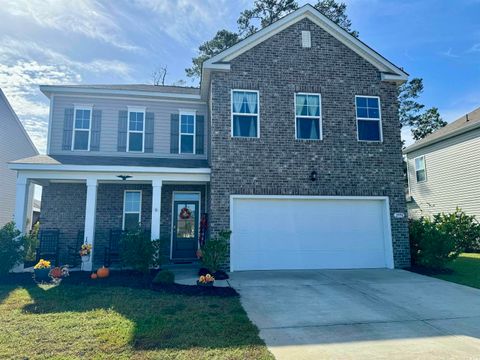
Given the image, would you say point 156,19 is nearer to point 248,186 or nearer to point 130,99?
point 130,99

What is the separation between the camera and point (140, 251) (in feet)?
29.5

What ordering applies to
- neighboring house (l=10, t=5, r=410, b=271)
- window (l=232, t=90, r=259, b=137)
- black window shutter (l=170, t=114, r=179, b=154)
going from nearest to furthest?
neighboring house (l=10, t=5, r=410, b=271)
window (l=232, t=90, r=259, b=137)
black window shutter (l=170, t=114, r=179, b=154)

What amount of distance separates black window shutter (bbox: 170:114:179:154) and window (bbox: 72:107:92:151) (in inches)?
122

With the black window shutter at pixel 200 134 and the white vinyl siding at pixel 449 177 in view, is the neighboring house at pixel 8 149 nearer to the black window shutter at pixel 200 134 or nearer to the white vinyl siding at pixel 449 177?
the black window shutter at pixel 200 134

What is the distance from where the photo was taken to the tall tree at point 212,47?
76.5 ft

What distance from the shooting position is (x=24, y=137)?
1852cm

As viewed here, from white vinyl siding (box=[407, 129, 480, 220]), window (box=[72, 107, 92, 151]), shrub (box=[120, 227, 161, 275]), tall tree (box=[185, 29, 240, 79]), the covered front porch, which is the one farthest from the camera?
tall tree (box=[185, 29, 240, 79])

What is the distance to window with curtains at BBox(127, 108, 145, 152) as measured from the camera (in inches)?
496

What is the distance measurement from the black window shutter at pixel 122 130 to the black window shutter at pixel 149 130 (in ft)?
2.60

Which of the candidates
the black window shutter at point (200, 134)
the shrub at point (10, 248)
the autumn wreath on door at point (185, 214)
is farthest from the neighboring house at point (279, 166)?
the shrub at point (10, 248)

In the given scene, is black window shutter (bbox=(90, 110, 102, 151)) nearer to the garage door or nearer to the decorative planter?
the decorative planter

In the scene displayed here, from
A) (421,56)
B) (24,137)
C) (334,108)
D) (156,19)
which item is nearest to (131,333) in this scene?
(334,108)

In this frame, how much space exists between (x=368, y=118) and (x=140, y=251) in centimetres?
869

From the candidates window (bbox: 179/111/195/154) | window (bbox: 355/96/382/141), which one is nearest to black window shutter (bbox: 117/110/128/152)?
window (bbox: 179/111/195/154)
